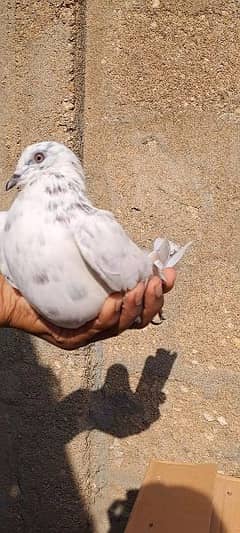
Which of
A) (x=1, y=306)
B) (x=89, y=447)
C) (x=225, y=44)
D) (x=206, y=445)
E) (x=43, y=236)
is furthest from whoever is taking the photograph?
(x=89, y=447)

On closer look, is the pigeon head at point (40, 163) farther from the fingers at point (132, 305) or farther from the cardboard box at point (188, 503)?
the cardboard box at point (188, 503)

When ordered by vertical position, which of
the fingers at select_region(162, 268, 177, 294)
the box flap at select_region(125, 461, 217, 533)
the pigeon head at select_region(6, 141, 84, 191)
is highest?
the pigeon head at select_region(6, 141, 84, 191)

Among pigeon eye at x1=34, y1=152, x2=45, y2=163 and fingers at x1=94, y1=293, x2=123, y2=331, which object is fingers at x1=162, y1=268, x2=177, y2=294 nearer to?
fingers at x1=94, y1=293, x2=123, y2=331

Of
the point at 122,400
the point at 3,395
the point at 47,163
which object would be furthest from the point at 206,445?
the point at 47,163

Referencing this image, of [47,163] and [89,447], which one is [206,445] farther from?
[47,163]

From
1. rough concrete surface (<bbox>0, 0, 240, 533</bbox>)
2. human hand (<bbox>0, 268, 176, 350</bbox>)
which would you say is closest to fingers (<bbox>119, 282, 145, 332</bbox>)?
human hand (<bbox>0, 268, 176, 350</bbox>)

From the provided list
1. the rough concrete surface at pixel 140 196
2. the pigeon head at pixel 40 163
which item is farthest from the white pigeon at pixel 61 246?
the rough concrete surface at pixel 140 196
